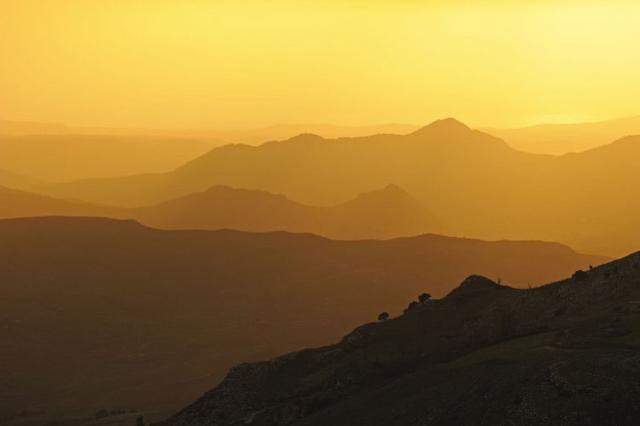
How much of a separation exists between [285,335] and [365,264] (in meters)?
37.7

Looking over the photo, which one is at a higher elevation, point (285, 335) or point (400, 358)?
point (285, 335)

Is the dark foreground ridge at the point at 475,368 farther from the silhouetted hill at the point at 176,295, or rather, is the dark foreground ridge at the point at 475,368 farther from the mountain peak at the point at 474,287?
the silhouetted hill at the point at 176,295

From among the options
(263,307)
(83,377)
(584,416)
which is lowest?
(584,416)

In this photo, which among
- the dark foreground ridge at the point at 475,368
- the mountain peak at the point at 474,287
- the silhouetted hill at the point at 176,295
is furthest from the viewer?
the silhouetted hill at the point at 176,295

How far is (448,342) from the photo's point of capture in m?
50.5

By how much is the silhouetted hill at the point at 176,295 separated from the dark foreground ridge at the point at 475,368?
4789cm

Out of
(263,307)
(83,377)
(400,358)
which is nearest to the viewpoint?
(400,358)

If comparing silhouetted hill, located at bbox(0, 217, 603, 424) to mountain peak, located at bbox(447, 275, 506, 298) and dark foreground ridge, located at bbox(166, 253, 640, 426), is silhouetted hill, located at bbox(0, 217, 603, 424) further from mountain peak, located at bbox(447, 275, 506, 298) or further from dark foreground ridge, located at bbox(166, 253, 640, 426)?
dark foreground ridge, located at bbox(166, 253, 640, 426)

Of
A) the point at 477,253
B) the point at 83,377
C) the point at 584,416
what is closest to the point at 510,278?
the point at 477,253

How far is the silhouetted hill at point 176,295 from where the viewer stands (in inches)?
4884

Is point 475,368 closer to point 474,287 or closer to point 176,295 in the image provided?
point 474,287

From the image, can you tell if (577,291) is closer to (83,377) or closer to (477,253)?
(83,377)

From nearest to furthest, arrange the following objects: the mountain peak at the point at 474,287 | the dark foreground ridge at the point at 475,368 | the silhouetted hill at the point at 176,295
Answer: the dark foreground ridge at the point at 475,368 → the mountain peak at the point at 474,287 → the silhouetted hill at the point at 176,295

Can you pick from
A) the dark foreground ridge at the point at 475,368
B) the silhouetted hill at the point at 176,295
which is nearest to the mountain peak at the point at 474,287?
the dark foreground ridge at the point at 475,368
